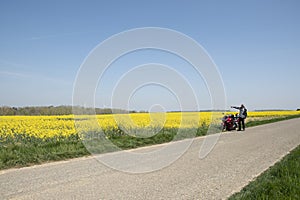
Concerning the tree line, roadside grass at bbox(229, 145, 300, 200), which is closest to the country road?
roadside grass at bbox(229, 145, 300, 200)

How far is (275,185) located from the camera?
5.81 m

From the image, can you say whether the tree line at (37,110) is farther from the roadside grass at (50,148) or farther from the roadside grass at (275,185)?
the roadside grass at (275,185)

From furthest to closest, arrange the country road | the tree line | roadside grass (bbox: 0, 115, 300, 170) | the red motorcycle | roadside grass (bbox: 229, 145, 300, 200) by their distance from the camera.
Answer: the tree line → the red motorcycle → roadside grass (bbox: 0, 115, 300, 170) → the country road → roadside grass (bbox: 229, 145, 300, 200)

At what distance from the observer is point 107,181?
21.0 ft

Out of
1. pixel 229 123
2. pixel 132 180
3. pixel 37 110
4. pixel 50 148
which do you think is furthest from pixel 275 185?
pixel 37 110

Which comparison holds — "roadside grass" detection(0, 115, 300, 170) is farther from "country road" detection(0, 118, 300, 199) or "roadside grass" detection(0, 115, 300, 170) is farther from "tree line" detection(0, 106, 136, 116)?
"tree line" detection(0, 106, 136, 116)

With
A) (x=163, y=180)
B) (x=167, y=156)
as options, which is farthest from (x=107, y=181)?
(x=167, y=156)

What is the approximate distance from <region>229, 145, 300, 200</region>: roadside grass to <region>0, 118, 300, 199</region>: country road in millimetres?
284

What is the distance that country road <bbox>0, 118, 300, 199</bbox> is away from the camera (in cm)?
546

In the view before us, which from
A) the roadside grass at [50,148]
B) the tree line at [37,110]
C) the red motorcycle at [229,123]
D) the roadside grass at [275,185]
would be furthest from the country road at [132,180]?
the tree line at [37,110]

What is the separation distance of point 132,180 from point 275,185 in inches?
117

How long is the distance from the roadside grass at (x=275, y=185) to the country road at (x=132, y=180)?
284 millimetres

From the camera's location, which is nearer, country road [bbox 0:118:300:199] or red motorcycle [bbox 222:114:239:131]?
country road [bbox 0:118:300:199]

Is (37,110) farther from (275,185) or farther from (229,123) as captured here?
(275,185)
